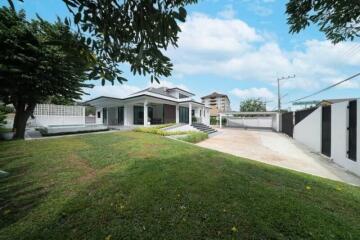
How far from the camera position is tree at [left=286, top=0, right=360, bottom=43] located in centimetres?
253

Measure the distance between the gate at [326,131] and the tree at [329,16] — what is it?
7.40m

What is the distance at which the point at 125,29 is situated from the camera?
81.6 inches

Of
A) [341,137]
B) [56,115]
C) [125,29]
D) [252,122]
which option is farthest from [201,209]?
[252,122]

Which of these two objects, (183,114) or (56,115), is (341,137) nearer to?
(183,114)

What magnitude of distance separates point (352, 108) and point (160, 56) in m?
8.26

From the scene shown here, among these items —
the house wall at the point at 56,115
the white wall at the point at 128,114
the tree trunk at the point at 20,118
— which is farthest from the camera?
the white wall at the point at 128,114

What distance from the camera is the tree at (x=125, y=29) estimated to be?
1.86m

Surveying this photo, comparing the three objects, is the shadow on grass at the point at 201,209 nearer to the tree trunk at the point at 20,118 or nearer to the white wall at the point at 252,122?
the tree trunk at the point at 20,118

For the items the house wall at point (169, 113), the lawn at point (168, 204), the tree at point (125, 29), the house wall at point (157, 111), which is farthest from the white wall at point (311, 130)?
the house wall at point (157, 111)

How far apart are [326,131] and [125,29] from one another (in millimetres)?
11030

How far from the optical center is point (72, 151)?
7078 mm

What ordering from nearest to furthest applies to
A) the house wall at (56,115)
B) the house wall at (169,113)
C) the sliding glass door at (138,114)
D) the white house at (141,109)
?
the house wall at (56,115) < the white house at (141,109) < the sliding glass door at (138,114) < the house wall at (169,113)

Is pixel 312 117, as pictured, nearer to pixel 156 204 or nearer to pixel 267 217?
pixel 267 217

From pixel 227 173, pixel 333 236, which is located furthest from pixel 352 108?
pixel 333 236
